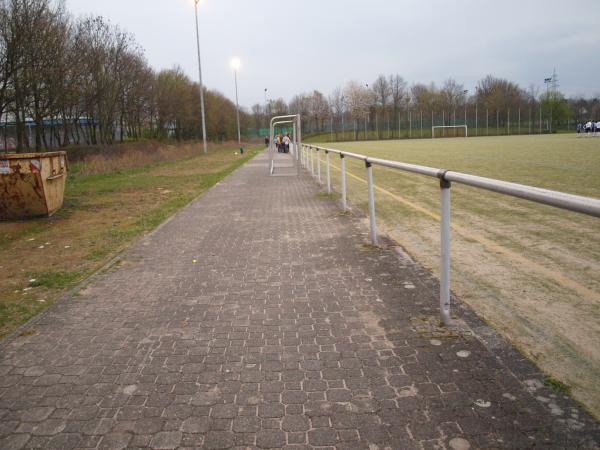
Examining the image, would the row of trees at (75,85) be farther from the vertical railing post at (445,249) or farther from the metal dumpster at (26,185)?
the vertical railing post at (445,249)

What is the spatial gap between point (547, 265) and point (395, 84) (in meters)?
107

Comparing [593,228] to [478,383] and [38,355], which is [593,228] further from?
[38,355]

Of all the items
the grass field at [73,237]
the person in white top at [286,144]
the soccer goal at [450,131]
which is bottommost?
the grass field at [73,237]

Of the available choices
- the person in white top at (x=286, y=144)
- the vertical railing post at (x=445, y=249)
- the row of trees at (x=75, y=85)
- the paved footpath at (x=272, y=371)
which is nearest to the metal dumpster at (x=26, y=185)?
the paved footpath at (x=272, y=371)

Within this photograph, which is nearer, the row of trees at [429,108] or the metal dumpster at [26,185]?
the metal dumpster at [26,185]

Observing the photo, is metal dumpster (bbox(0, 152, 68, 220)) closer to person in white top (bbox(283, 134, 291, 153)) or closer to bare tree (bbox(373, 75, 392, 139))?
person in white top (bbox(283, 134, 291, 153))

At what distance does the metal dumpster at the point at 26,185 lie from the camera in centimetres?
923

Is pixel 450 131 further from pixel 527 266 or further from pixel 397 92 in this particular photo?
pixel 527 266

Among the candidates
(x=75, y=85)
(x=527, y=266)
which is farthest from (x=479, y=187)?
A: (x=75, y=85)

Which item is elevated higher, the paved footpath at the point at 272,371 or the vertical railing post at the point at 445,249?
the vertical railing post at the point at 445,249

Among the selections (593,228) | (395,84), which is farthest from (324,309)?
(395,84)

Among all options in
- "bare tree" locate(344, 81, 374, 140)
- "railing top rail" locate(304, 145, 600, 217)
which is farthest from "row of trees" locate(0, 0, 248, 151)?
"bare tree" locate(344, 81, 374, 140)

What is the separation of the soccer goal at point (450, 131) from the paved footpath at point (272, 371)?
82.4 meters

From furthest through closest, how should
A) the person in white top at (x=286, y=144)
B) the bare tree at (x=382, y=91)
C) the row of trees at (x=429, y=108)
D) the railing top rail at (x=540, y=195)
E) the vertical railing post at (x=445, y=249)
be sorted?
the bare tree at (x=382, y=91), the row of trees at (x=429, y=108), the person in white top at (x=286, y=144), the vertical railing post at (x=445, y=249), the railing top rail at (x=540, y=195)
